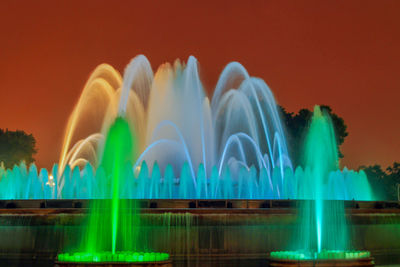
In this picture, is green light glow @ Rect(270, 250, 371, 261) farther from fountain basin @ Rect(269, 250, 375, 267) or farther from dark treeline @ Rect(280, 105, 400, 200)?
dark treeline @ Rect(280, 105, 400, 200)

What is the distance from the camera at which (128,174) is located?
28.4 meters

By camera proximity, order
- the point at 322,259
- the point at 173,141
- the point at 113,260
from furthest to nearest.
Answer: the point at 173,141 < the point at 322,259 < the point at 113,260

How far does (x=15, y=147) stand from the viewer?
2672 inches

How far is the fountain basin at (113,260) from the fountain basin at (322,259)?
3.03 m

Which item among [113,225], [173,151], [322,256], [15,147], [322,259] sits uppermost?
[15,147]

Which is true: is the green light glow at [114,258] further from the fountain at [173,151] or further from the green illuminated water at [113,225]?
the fountain at [173,151]

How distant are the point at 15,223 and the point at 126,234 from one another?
3727 millimetres

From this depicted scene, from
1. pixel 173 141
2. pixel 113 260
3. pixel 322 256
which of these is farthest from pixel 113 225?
pixel 173 141

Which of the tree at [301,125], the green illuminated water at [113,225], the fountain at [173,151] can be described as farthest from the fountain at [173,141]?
the tree at [301,125]

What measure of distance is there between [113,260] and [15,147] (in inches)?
2168

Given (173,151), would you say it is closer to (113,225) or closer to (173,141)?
(173,141)

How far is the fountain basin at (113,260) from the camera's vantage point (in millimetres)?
15461

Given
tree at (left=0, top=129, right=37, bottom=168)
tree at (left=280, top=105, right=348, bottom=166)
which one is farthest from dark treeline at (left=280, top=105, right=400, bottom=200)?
tree at (left=0, top=129, right=37, bottom=168)

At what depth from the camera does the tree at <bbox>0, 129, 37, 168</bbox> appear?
66562 mm
